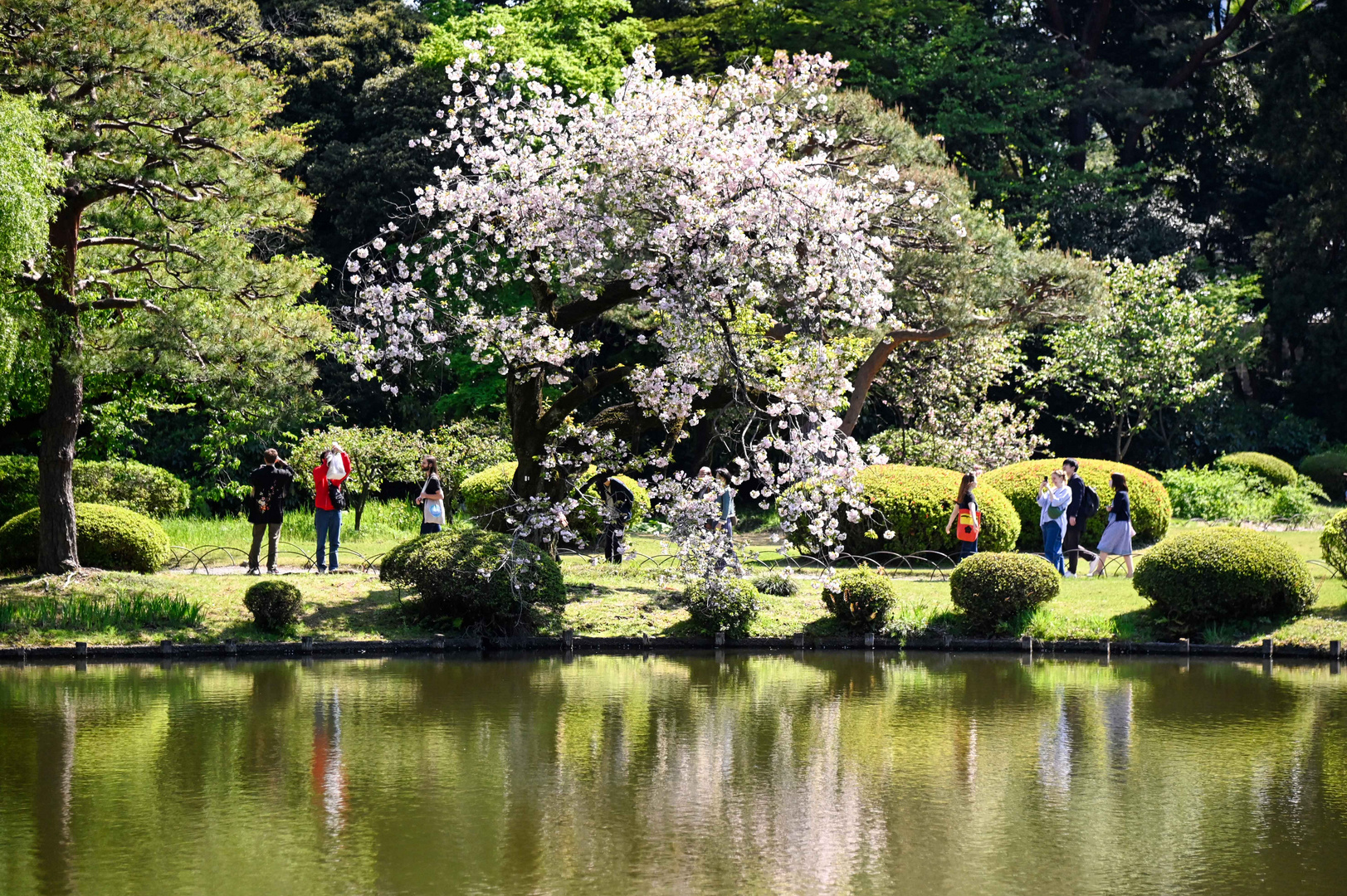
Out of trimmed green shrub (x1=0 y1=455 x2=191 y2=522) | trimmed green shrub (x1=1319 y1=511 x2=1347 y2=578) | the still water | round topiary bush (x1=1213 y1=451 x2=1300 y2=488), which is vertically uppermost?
round topiary bush (x1=1213 y1=451 x2=1300 y2=488)

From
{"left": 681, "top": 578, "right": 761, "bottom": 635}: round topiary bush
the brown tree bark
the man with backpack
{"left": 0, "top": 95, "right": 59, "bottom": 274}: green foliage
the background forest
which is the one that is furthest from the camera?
the background forest

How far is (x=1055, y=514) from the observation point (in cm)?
1956

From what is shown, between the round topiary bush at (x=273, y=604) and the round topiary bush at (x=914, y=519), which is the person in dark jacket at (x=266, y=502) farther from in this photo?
the round topiary bush at (x=914, y=519)

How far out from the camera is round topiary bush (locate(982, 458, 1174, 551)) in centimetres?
2338

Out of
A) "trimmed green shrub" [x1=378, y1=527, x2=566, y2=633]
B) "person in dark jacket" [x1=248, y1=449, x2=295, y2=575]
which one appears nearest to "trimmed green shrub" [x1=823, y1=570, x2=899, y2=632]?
"trimmed green shrub" [x1=378, y1=527, x2=566, y2=633]

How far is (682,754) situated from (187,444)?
67.3ft

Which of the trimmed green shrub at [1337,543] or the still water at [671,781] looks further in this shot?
the trimmed green shrub at [1337,543]

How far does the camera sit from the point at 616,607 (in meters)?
17.9

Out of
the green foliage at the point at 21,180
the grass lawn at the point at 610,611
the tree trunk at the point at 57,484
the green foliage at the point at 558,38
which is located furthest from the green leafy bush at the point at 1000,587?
the green foliage at the point at 558,38

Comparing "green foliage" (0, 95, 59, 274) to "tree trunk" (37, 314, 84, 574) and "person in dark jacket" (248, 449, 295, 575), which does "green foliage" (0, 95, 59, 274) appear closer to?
"tree trunk" (37, 314, 84, 574)

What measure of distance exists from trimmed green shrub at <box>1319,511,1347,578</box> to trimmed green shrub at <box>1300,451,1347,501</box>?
16.3m

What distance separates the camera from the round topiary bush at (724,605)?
665 inches

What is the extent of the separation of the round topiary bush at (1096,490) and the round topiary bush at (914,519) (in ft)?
5.53

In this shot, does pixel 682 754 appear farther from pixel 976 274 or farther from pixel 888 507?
pixel 976 274
